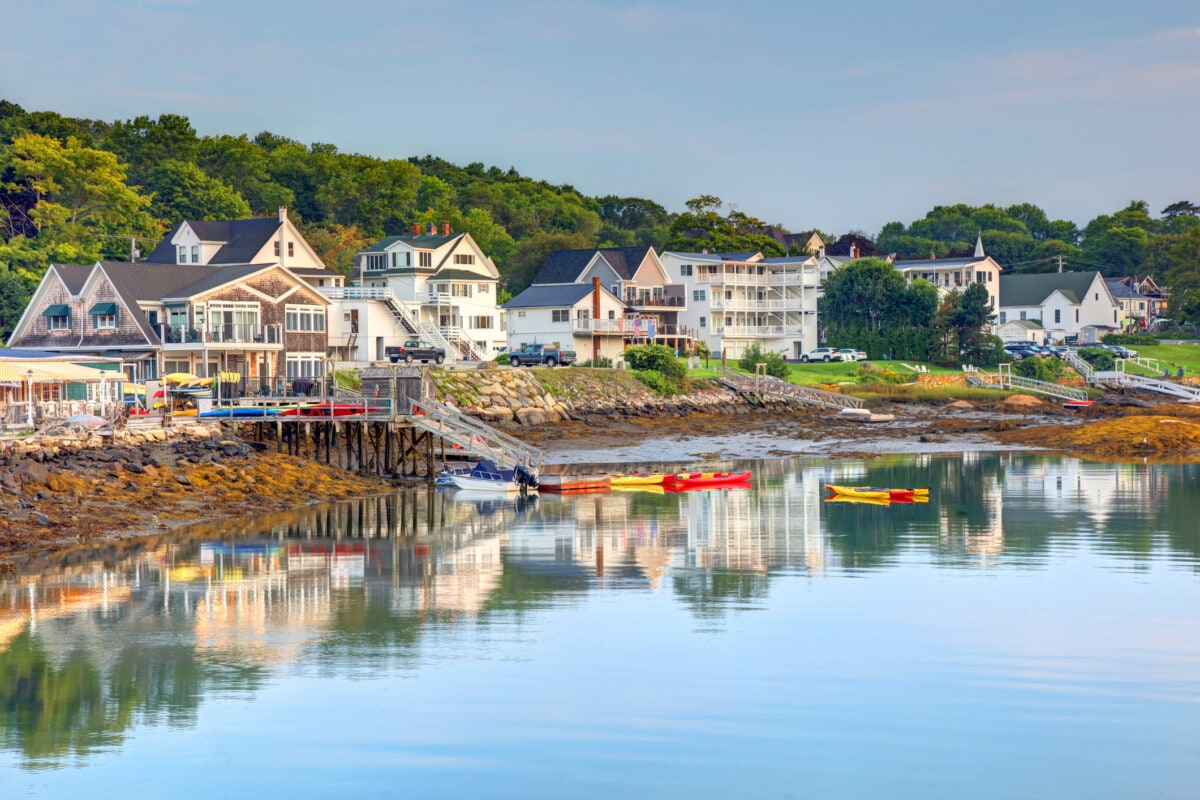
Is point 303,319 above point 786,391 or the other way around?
above

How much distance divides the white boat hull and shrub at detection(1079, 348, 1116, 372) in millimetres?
75839

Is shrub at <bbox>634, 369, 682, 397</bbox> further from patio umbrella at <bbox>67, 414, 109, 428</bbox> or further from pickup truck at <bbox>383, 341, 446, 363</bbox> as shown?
patio umbrella at <bbox>67, 414, 109, 428</bbox>

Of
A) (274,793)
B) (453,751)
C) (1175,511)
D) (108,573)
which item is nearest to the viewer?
(274,793)

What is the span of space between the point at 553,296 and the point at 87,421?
59.7m

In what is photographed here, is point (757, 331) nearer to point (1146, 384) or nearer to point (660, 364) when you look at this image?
point (660, 364)

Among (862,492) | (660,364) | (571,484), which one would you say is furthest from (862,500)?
(660,364)

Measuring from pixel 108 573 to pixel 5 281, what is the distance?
190 ft

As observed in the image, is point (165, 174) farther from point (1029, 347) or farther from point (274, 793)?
point (274, 793)

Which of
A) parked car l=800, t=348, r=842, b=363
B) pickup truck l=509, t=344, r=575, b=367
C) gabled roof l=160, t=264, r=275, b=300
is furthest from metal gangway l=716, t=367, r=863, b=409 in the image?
gabled roof l=160, t=264, r=275, b=300

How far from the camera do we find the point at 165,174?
395ft

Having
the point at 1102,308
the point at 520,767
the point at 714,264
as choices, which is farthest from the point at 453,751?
the point at 1102,308

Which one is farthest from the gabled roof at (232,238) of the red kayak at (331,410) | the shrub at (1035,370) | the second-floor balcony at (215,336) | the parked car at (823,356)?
the shrub at (1035,370)

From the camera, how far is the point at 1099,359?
116 m

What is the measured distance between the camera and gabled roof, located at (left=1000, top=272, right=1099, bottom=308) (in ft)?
468
